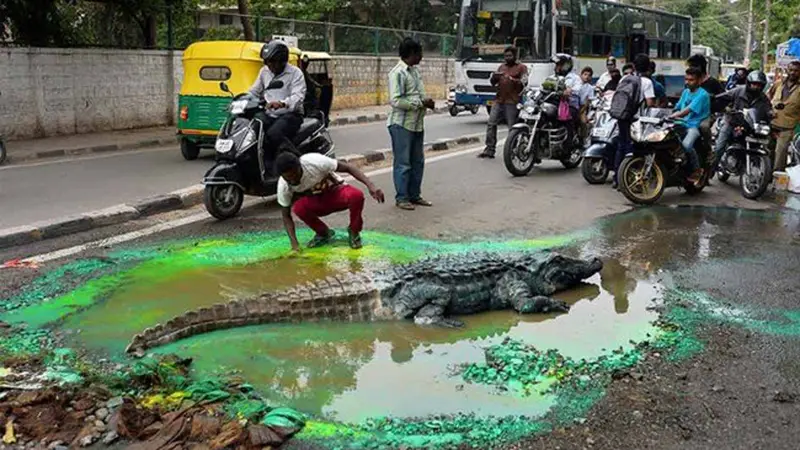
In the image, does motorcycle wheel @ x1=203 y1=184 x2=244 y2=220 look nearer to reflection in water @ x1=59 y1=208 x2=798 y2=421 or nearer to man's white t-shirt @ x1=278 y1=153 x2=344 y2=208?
man's white t-shirt @ x1=278 y1=153 x2=344 y2=208

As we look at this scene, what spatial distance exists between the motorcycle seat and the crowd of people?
0.20 metres

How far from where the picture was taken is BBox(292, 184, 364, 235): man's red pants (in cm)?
631

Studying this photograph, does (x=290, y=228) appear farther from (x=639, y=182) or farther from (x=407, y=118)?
(x=639, y=182)

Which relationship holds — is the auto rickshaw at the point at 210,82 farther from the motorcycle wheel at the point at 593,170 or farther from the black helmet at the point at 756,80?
the black helmet at the point at 756,80

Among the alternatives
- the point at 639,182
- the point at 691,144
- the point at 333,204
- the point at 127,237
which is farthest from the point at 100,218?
the point at 691,144

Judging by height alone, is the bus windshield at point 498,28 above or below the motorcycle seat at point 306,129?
above

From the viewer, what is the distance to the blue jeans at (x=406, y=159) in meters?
8.12

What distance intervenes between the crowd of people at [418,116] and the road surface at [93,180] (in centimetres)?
252

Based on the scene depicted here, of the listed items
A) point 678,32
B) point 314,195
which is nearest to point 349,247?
point 314,195

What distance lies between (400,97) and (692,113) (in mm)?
3744

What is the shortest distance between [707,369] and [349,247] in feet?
10.8

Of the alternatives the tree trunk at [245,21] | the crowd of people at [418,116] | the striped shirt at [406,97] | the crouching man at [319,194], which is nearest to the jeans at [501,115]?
the crowd of people at [418,116]

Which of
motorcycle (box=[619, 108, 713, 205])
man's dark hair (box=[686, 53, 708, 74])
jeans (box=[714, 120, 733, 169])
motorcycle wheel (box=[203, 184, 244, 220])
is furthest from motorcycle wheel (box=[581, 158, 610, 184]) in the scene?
motorcycle wheel (box=[203, 184, 244, 220])

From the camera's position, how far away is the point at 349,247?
6.42 meters
